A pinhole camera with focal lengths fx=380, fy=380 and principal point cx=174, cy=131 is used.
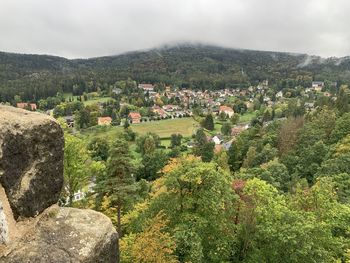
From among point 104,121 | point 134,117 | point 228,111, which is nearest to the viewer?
point 104,121

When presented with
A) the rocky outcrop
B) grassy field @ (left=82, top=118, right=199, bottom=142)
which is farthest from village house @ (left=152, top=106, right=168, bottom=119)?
the rocky outcrop

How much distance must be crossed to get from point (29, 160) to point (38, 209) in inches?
58.7

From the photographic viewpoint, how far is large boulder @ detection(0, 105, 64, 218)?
10.5 m

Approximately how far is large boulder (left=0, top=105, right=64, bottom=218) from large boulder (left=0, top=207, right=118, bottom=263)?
60 cm

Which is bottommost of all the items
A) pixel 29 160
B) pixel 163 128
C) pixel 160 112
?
pixel 163 128

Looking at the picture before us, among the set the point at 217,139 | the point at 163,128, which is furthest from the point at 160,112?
the point at 217,139

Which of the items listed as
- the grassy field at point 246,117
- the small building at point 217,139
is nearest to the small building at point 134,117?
the grassy field at point 246,117

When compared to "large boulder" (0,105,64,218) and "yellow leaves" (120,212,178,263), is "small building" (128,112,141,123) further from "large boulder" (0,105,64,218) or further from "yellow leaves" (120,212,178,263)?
"large boulder" (0,105,64,218)

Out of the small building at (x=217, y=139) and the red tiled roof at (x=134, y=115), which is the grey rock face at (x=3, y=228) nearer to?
the small building at (x=217, y=139)

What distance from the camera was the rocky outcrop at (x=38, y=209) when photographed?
1021 centimetres

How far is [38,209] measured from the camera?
1126cm

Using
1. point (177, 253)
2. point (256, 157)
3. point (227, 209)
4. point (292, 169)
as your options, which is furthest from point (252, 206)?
point (256, 157)

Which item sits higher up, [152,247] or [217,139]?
[152,247]

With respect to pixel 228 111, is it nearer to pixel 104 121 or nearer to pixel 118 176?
pixel 104 121
